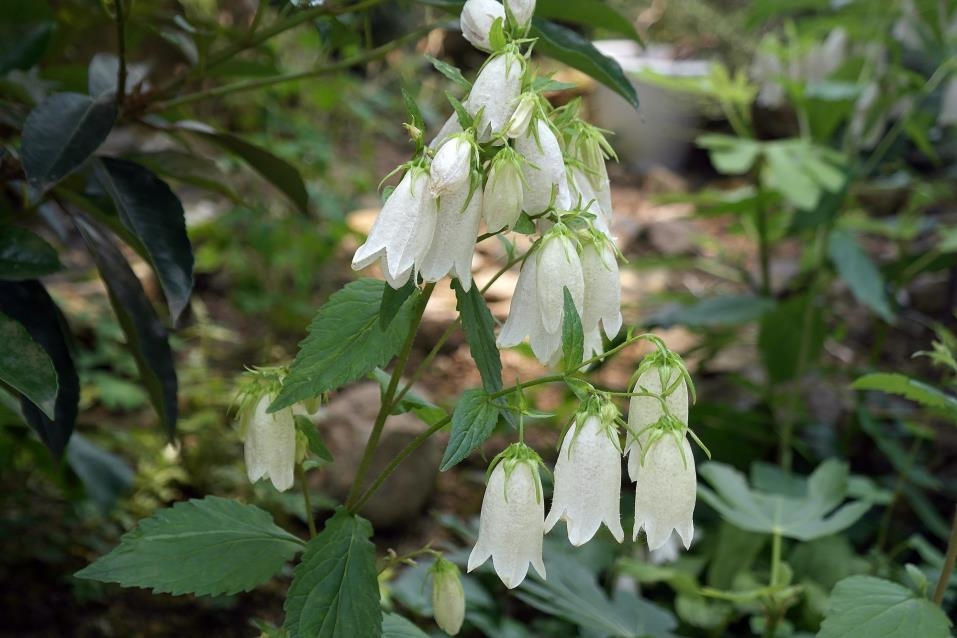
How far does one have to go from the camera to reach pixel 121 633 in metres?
1.86

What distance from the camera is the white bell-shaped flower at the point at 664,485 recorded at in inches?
33.6

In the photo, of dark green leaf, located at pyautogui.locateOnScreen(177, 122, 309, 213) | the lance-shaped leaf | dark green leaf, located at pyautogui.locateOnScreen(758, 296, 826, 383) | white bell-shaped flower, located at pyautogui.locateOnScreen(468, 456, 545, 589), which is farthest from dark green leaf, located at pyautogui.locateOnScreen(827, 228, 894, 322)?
white bell-shaped flower, located at pyautogui.locateOnScreen(468, 456, 545, 589)

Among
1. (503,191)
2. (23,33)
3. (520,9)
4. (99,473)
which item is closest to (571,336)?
(503,191)

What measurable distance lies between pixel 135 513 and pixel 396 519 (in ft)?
1.99

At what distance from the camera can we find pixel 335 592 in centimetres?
96

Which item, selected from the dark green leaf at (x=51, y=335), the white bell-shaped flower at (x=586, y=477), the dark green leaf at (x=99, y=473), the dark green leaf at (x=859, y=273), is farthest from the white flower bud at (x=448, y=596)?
the dark green leaf at (x=859, y=273)

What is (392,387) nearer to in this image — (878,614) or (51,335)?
(51,335)

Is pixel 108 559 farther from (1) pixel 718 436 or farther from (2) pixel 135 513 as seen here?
(1) pixel 718 436

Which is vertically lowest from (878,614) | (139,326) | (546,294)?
(878,614)

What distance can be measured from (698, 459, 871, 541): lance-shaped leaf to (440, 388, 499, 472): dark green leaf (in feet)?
2.86

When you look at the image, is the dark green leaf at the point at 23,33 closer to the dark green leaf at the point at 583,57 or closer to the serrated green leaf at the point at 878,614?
the dark green leaf at the point at 583,57

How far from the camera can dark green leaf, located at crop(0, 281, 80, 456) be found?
1209 millimetres

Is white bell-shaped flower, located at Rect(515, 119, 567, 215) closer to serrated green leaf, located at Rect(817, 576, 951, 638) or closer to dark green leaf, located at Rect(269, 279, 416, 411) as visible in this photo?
dark green leaf, located at Rect(269, 279, 416, 411)

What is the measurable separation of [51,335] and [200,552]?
39 cm
